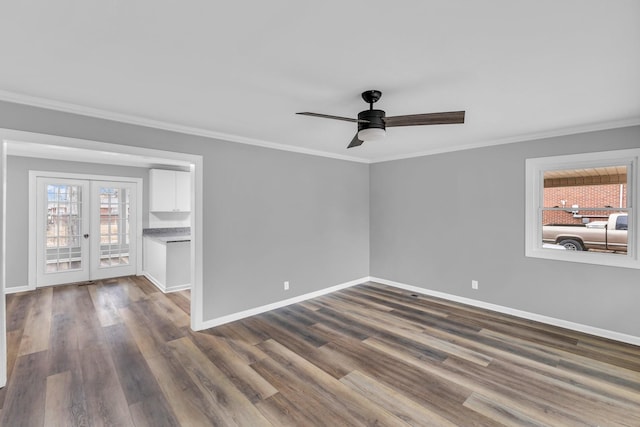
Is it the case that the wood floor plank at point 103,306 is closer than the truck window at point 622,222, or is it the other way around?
the truck window at point 622,222

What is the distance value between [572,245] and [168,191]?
7.01 meters

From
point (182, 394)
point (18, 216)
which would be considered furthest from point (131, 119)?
point (18, 216)

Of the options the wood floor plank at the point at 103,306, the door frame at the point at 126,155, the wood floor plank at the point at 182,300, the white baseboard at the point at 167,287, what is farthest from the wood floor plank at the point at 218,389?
the white baseboard at the point at 167,287

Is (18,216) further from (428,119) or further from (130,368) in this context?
(428,119)

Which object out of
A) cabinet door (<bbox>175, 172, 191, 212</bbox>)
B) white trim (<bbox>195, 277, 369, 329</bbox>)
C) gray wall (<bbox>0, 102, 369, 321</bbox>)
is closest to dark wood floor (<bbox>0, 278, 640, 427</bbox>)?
white trim (<bbox>195, 277, 369, 329</bbox>)

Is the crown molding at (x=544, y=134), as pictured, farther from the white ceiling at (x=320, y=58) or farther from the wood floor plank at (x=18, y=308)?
the wood floor plank at (x=18, y=308)

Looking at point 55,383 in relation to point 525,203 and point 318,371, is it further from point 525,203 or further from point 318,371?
point 525,203

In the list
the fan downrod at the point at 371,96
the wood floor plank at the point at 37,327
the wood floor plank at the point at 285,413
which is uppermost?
the fan downrod at the point at 371,96

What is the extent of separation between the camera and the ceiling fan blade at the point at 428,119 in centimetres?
232

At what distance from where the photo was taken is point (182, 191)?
665 cm

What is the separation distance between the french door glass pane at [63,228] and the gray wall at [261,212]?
628 mm

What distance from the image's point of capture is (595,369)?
273 centimetres

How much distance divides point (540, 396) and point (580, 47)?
2.49m

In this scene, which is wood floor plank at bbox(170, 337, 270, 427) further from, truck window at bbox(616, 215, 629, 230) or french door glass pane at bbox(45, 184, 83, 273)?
truck window at bbox(616, 215, 629, 230)
